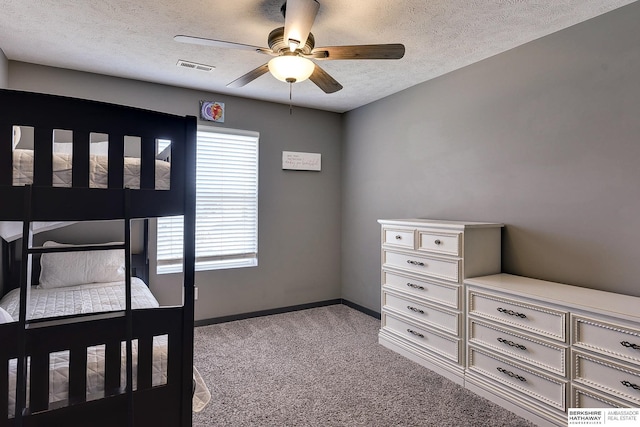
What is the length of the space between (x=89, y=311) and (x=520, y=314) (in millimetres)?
2845

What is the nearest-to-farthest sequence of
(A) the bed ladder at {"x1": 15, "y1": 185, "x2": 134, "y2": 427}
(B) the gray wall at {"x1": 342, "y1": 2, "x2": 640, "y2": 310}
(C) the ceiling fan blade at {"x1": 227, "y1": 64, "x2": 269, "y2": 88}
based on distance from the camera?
1. (A) the bed ladder at {"x1": 15, "y1": 185, "x2": 134, "y2": 427}
2. (B) the gray wall at {"x1": 342, "y1": 2, "x2": 640, "y2": 310}
3. (C) the ceiling fan blade at {"x1": 227, "y1": 64, "x2": 269, "y2": 88}

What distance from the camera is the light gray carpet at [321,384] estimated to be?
220cm

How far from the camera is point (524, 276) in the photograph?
2719 mm

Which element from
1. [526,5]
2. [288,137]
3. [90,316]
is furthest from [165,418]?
[288,137]

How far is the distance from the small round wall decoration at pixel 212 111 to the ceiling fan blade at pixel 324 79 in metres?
1.74

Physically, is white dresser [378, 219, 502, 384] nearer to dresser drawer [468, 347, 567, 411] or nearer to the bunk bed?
dresser drawer [468, 347, 567, 411]

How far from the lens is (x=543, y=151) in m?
2.58

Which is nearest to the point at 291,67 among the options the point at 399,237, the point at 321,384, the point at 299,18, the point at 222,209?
the point at 299,18

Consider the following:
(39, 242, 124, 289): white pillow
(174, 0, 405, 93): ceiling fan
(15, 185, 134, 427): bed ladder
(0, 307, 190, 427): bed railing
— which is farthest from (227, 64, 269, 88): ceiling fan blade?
(39, 242, 124, 289): white pillow

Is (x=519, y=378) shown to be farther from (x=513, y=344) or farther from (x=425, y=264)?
(x=425, y=264)

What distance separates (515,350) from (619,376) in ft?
1.81

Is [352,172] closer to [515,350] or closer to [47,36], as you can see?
[515,350]

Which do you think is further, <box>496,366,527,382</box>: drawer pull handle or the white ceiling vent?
the white ceiling vent

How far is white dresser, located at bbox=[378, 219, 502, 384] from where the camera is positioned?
2684mm
